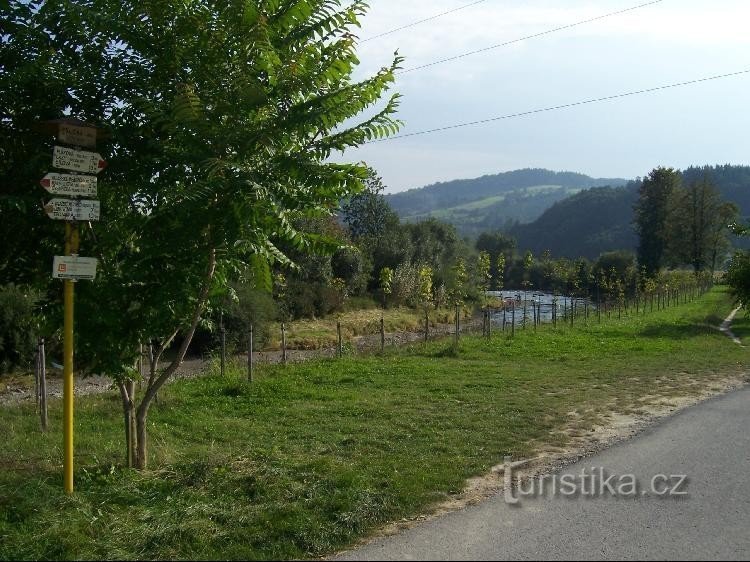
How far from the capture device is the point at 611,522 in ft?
17.6

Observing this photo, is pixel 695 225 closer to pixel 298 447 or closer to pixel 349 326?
pixel 349 326

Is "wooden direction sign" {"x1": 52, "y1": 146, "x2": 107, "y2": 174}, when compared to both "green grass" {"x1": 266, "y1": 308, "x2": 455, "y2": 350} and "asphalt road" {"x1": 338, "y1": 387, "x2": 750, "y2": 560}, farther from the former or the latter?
"green grass" {"x1": 266, "y1": 308, "x2": 455, "y2": 350}

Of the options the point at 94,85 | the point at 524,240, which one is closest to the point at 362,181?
the point at 94,85

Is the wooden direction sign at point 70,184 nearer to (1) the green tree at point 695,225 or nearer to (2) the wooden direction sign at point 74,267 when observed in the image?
(2) the wooden direction sign at point 74,267

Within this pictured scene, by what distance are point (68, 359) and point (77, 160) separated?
1.68 metres

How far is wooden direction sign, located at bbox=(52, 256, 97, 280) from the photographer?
5.55 m

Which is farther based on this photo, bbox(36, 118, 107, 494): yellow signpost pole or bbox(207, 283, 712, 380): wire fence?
bbox(207, 283, 712, 380): wire fence

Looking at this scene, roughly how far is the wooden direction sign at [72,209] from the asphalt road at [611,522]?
3.45 meters

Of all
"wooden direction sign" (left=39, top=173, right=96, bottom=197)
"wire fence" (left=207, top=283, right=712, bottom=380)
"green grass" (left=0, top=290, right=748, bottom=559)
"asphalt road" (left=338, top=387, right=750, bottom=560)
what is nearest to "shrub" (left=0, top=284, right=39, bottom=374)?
"wire fence" (left=207, top=283, right=712, bottom=380)

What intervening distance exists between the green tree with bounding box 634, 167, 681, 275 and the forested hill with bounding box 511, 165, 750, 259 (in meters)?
43.5

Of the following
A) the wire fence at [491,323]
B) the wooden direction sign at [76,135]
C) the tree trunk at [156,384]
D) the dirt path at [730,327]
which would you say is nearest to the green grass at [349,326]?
the wire fence at [491,323]

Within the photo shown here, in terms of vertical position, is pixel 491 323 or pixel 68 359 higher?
pixel 68 359

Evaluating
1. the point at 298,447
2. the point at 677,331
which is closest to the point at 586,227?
the point at 677,331

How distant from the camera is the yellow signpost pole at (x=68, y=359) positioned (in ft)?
Result: 18.6
